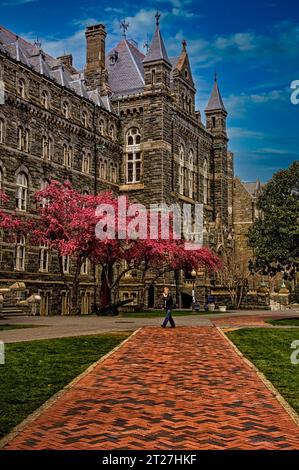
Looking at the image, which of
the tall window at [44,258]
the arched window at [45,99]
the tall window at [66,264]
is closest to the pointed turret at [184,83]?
the arched window at [45,99]

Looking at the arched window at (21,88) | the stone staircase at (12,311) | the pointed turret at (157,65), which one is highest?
the pointed turret at (157,65)

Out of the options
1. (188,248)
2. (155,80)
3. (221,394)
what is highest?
(155,80)

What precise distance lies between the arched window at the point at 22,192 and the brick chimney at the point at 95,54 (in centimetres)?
1642

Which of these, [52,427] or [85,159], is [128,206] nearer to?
[85,159]

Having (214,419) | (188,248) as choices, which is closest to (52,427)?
(214,419)

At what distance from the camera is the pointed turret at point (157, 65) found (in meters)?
47.8

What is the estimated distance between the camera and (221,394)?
948 cm

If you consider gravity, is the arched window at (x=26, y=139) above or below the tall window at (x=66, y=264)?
above

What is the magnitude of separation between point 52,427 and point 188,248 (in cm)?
3670

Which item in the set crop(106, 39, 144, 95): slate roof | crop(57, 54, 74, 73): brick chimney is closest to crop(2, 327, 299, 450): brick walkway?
crop(106, 39, 144, 95): slate roof

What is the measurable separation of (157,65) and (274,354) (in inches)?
1458

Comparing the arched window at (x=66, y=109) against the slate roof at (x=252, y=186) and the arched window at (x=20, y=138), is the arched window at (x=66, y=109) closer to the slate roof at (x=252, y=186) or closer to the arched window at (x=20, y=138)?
the arched window at (x=20, y=138)

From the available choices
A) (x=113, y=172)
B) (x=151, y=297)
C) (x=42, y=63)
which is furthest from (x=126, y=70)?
(x=151, y=297)

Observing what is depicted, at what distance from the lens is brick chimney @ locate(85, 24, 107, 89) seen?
5119 cm
